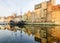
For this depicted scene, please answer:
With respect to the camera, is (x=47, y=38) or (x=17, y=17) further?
(x=17, y=17)

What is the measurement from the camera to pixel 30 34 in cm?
395

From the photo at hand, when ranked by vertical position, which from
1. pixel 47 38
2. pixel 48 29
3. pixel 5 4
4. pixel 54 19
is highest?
pixel 5 4

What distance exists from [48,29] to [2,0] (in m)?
1.66

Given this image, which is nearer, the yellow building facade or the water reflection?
the water reflection

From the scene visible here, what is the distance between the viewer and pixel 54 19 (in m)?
3.95

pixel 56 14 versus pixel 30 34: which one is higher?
pixel 56 14

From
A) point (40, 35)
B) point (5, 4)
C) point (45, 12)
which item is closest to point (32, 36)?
point (40, 35)

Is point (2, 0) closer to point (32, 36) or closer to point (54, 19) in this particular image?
point (32, 36)

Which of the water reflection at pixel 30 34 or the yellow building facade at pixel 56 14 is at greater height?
the yellow building facade at pixel 56 14

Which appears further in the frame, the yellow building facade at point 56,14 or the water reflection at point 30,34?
the yellow building facade at point 56,14

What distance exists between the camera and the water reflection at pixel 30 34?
150 inches

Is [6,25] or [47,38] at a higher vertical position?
[6,25]

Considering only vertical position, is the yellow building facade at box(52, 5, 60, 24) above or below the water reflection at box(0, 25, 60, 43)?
A: above

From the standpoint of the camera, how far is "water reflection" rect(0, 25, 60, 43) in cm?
381
